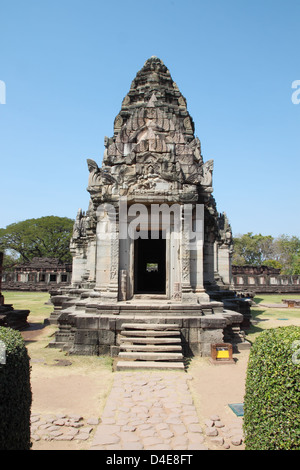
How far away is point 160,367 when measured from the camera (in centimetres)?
705

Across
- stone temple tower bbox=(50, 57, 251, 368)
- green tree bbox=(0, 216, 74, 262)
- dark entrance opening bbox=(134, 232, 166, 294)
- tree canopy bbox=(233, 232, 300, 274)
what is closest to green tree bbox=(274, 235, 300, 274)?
tree canopy bbox=(233, 232, 300, 274)

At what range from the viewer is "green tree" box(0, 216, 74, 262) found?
49062 millimetres

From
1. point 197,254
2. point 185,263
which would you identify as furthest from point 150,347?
point 197,254

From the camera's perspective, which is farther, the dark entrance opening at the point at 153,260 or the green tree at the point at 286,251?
the green tree at the point at 286,251

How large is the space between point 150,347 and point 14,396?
4.88 metres

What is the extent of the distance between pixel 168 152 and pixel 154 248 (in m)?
9.25

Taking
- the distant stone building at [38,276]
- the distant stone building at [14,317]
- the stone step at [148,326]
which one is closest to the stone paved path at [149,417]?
the stone step at [148,326]

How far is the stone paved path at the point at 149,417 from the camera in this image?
408 centimetres

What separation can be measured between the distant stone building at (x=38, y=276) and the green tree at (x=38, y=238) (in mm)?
10326

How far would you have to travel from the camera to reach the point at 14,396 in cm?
304

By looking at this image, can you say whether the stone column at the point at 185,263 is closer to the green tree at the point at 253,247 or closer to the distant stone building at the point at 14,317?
the distant stone building at the point at 14,317

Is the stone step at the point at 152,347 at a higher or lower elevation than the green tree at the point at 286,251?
lower

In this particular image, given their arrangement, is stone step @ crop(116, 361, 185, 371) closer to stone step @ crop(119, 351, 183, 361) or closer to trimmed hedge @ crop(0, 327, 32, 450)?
stone step @ crop(119, 351, 183, 361)

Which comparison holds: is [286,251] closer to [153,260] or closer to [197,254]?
[153,260]
